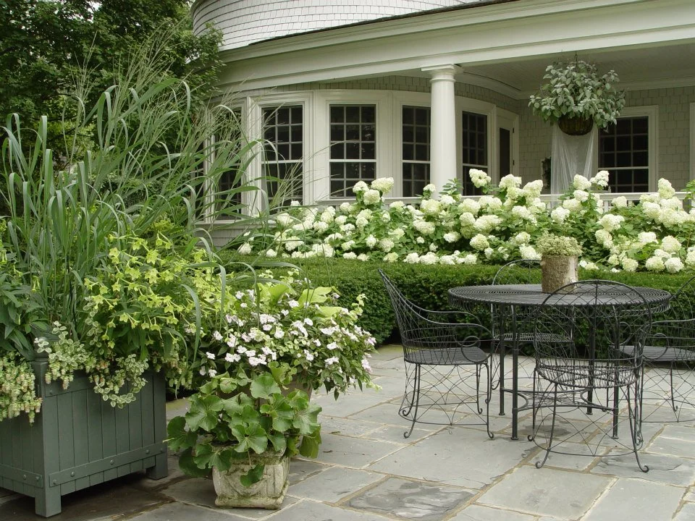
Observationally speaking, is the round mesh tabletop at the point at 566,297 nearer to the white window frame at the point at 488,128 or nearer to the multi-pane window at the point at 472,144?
the white window frame at the point at 488,128

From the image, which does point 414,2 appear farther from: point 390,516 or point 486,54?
point 390,516

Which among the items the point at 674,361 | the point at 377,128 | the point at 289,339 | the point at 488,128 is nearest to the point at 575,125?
the point at 488,128

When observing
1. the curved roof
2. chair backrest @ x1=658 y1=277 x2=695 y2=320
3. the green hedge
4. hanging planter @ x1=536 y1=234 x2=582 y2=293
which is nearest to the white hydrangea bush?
the green hedge

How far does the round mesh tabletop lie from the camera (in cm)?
403

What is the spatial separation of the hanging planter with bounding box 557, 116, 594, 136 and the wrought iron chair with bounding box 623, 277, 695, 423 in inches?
168

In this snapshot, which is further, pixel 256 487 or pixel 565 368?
pixel 565 368

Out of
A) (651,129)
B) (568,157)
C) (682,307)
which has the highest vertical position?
(651,129)

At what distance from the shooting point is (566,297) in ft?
13.9

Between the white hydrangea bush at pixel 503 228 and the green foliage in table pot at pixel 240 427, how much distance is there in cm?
410

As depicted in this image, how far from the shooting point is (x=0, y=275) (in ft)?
10.6

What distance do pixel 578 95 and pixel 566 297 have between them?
6.69 meters

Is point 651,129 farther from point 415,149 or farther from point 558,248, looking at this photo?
point 558,248

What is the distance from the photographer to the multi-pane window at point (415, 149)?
1221cm

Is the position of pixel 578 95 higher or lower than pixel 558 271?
higher
